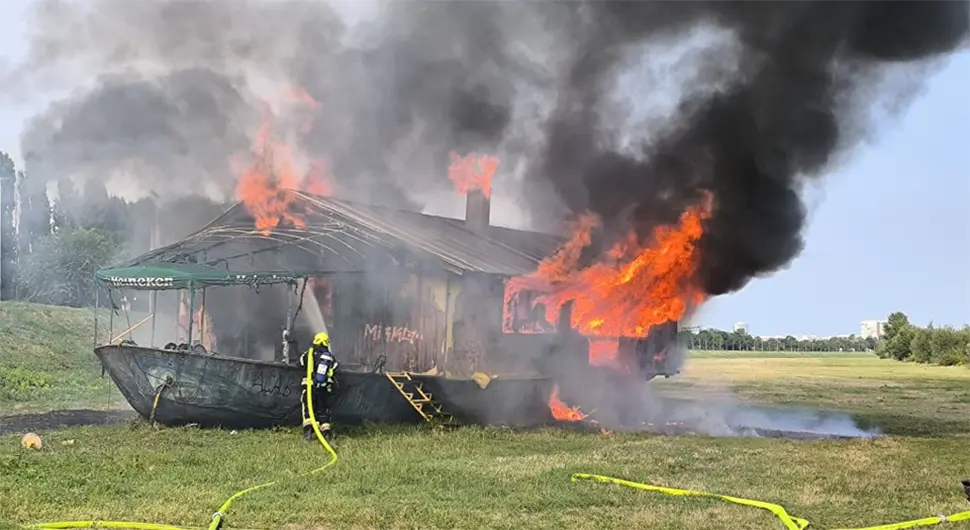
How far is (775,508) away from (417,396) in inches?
407

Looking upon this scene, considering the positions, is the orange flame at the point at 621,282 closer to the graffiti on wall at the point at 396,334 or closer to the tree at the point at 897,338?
the graffiti on wall at the point at 396,334

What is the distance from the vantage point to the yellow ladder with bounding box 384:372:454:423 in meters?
18.7

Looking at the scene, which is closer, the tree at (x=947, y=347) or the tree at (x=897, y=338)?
the tree at (x=947, y=347)

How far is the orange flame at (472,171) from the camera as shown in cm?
2394

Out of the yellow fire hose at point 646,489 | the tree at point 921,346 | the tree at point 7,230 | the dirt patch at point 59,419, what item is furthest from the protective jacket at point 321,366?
the tree at point 921,346

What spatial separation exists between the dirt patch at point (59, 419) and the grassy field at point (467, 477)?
4.65 ft

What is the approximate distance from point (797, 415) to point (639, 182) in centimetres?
899

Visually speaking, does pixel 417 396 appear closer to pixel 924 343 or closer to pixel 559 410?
pixel 559 410

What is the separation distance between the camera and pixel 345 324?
21125mm

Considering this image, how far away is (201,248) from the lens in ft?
71.6

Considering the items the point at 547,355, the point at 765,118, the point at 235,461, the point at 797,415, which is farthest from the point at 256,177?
the point at 797,415

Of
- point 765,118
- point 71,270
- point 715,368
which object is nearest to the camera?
point 765,118

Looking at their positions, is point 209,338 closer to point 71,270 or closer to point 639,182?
point 639,182

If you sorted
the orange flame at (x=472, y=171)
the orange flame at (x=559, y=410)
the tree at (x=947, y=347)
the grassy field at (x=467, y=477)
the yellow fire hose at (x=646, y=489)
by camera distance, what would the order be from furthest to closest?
the tree at (x=947, y=347) < the orange flame at (x=472, y=171) < the orange flame at (x=559, y=410) < the grassy field at (x=467, y=477) < the yellow fire hose at (x=646, y=489)
